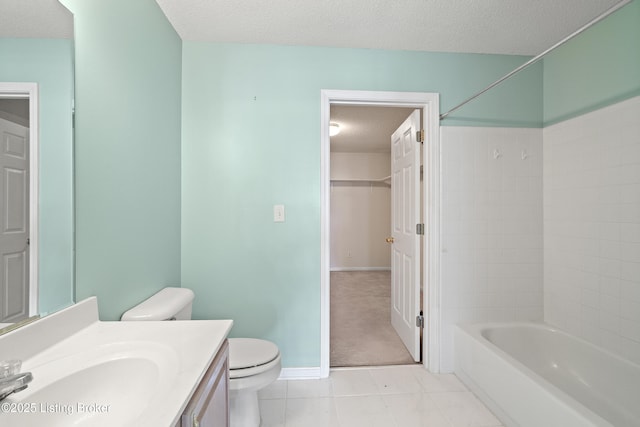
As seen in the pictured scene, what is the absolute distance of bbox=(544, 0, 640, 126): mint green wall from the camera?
4.96ft

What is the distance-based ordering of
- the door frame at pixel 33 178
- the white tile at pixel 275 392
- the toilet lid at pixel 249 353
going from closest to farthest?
the door frame at pixel 33 178
the toilet lid at pixel 249 353
the white tile at pixel 275 392

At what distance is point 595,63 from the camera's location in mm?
1693

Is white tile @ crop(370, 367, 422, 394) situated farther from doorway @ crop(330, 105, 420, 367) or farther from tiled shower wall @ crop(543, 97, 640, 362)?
tiled shower wall @ crop(543, 97, 640, 362)

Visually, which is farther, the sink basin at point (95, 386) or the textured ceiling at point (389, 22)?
the textured ceiling at point (389, 22)

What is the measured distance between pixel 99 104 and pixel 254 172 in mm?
914

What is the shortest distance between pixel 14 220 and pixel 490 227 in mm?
A: 2416

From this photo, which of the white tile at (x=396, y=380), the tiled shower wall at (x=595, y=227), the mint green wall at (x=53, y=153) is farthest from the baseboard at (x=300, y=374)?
the tiled shower wall at (x=595, y=227)

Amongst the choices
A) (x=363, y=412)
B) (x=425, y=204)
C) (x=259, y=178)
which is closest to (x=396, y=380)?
(x=363, y=412)

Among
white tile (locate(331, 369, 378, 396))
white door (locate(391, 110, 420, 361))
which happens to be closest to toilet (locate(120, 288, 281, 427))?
A: white tile (locate(331, 369, 378, 396))

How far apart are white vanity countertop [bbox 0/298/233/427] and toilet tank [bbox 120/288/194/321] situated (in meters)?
0.22

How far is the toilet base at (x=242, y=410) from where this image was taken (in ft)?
4.48

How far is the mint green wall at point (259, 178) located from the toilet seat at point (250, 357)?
39 cm

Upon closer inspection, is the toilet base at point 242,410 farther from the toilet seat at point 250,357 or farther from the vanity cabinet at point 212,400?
the vanity cabinet at point 212,400

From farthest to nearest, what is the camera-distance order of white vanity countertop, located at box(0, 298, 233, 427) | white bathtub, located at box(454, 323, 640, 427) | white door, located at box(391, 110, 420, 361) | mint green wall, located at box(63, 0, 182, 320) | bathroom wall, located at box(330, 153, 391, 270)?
bathroom wall, located at box(330, 153, 391, 270)
white door, located at box(391, 110, 420, 361)
white bathtub, located at box(454, 323, 640, 427)
mint green wall, located at box(63, 0, 182, 320)
white vanity countertop, located at box(0, 298, 233, 427)
